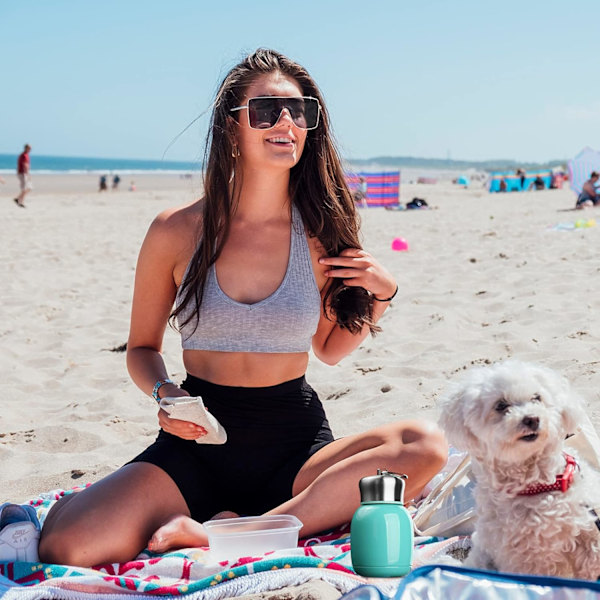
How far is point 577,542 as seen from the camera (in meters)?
2.00

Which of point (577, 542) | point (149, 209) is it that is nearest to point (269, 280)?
point (577, 542)

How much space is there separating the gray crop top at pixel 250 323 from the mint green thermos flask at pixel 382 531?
89 centimetres

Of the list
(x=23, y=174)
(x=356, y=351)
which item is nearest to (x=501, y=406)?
(x=356, y=351)

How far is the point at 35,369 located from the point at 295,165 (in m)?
2.69

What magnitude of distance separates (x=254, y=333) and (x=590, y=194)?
47.8 feet

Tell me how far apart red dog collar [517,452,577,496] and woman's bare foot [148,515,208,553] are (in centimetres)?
112

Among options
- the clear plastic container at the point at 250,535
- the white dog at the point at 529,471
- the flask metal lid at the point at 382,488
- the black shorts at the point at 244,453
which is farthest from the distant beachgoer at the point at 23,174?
the white dog at the point at 529,471

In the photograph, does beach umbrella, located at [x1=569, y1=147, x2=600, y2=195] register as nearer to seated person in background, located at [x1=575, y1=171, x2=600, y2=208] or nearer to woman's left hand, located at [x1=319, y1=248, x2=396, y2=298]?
seated person in background, located at [x1=575, y1=171, x2=600, y2=208]

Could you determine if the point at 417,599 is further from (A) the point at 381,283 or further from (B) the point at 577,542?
(A) the point at 381,283

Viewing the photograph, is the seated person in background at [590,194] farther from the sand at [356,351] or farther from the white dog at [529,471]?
the white dog at [529,471]

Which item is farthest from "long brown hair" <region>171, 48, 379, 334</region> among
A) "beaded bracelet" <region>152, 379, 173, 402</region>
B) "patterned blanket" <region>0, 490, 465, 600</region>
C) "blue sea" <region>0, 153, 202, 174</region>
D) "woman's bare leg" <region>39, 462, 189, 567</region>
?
"blue sea" <region>0, 153, 202, 174</region>

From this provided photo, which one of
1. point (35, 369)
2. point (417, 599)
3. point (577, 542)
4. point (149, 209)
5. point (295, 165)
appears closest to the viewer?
point (417, 599)

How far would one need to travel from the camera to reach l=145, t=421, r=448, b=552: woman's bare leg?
8.73ft

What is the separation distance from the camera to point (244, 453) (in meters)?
2.74
